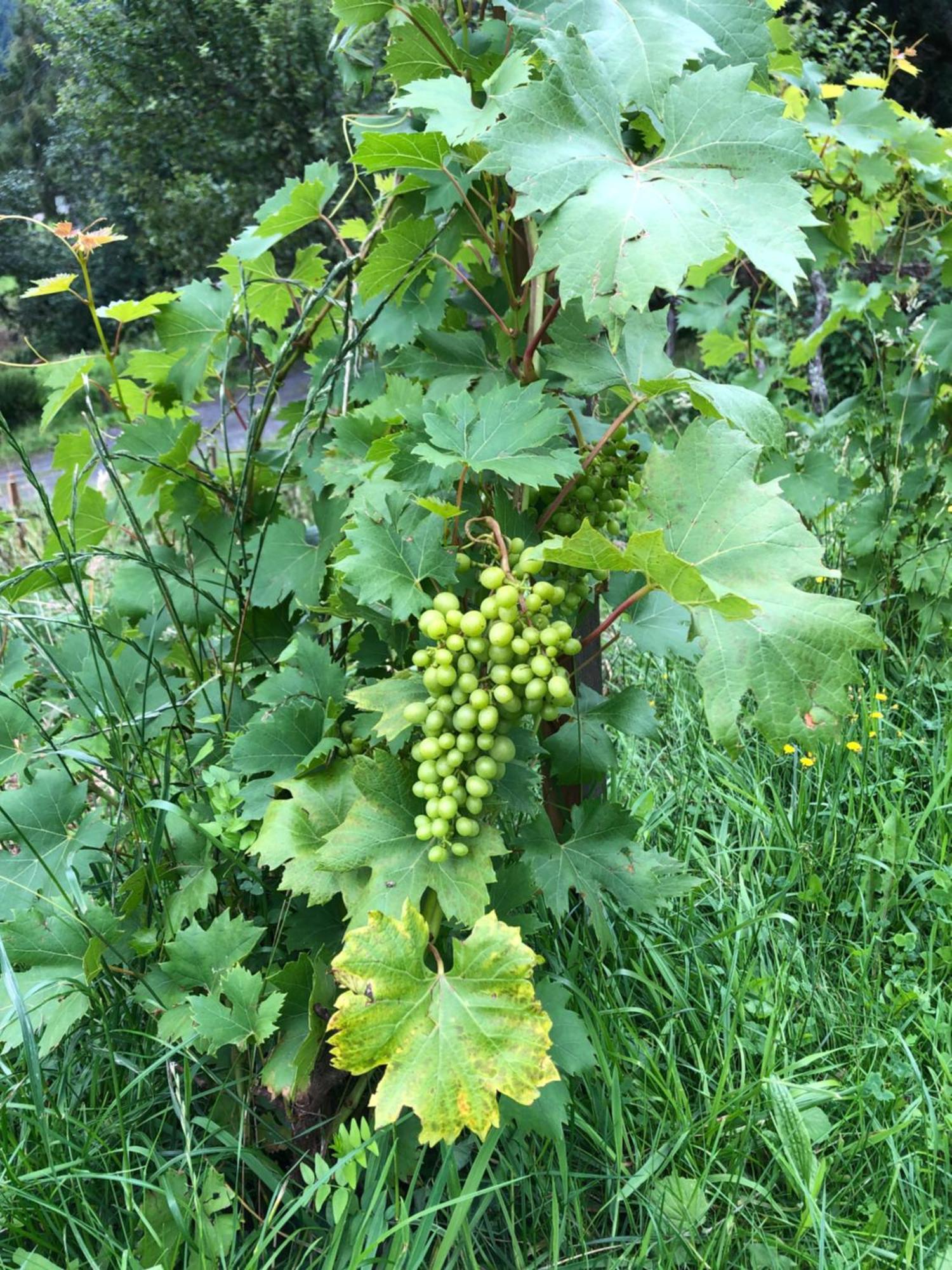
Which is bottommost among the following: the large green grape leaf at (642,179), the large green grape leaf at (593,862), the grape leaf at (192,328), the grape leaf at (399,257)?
the large green grape leaf at (593,862)

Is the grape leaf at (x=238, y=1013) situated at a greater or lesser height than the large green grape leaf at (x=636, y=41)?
lesser

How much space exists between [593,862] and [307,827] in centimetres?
39

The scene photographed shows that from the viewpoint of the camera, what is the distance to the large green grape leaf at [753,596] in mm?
873

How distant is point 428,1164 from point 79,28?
11528mm

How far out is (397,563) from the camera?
987 millimetres

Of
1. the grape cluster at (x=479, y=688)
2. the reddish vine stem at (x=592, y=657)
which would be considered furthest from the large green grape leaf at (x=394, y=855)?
the reddish vine stem at (x=592, y=657)

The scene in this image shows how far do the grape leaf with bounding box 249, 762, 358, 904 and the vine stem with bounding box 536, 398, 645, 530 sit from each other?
1.29ft

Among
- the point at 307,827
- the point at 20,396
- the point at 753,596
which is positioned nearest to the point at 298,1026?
the point at 307,827

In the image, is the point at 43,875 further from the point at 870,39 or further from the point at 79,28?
the point at 79,28

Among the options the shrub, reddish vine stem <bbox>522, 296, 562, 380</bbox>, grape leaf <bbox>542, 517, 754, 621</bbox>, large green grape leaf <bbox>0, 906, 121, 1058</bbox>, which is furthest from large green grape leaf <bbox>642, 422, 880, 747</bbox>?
the shrub

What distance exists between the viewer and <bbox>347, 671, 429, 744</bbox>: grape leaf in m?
0.95

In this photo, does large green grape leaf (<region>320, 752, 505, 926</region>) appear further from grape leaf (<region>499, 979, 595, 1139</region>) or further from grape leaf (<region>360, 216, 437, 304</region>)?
grape leaf (<region>360, 216, 437, 304</region>)

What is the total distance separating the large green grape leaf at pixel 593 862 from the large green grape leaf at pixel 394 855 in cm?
21

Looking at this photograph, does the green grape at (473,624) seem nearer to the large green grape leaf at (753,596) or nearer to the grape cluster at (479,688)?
the grape cluster at (479,688)
